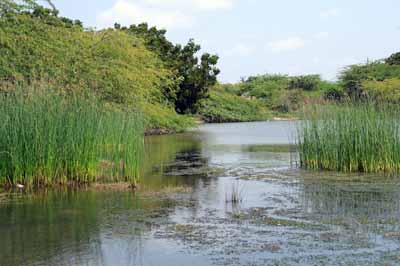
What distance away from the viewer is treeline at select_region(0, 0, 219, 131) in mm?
14273

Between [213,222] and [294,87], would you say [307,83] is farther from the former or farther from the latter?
[213,222]

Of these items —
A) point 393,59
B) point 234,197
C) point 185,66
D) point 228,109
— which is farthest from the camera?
point 228,109

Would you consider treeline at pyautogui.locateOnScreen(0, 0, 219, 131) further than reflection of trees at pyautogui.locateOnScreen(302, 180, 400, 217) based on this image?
Yes

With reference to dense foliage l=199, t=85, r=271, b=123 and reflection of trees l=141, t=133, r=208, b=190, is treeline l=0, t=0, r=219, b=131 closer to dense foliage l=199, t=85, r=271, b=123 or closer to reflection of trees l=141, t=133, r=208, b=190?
reflection of trees l=141, t=133, r=208, b=190

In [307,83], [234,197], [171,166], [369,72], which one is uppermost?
[307,83]

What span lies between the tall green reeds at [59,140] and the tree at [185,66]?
66.0ft

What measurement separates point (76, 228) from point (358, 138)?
6198mm

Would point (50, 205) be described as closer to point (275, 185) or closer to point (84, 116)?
point (84, 116)

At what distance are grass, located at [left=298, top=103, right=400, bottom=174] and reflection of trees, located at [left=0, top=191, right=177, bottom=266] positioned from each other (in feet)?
14.2

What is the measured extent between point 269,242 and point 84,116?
4.84 metres

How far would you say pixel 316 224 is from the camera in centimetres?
718

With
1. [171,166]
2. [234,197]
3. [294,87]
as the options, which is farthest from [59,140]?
[294,87]

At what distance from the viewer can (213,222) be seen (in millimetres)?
7406

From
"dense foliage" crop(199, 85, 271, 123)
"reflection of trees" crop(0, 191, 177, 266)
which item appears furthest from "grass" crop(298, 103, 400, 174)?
"dense foliage" crop(199, 85, 271, 123)
